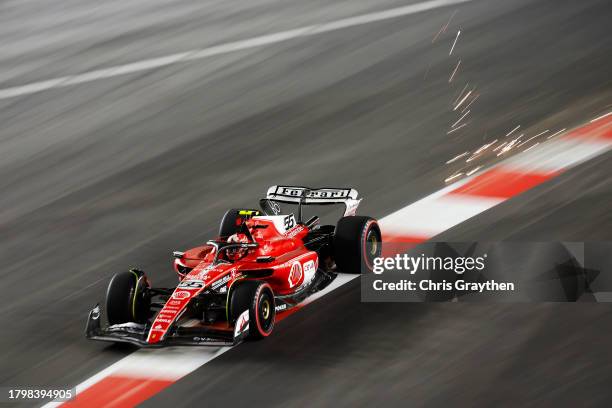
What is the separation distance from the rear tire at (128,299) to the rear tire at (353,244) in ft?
6.78

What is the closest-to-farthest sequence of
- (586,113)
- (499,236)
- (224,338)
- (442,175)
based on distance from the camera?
(224,338) → (499,236) → (442,175) → (586,113)

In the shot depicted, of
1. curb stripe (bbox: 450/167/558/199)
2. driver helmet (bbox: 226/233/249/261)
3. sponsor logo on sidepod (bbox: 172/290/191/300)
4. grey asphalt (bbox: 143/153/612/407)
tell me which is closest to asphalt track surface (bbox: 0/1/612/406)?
grey asphalt (bbox: 143/153/612/407)

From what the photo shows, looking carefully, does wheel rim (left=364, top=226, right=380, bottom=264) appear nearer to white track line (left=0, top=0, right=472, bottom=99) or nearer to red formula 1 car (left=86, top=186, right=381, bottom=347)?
red formula 1 car (left=86, top=186, right=381, bottom=347)

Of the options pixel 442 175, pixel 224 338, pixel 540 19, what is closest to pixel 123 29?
pixel 540 19

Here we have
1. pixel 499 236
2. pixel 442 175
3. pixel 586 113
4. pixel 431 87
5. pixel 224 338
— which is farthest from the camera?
pixel 431 87

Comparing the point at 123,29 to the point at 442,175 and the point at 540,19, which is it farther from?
the point at 442,175

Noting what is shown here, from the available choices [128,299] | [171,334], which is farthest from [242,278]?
[128,299]

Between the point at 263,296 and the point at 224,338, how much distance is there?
53cm

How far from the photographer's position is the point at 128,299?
31.5 ft

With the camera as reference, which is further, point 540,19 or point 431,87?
point 540,19

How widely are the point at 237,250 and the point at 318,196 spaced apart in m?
1.57

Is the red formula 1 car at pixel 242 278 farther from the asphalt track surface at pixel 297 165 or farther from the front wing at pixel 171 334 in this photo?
the asphalt track surface at pixel 297 165

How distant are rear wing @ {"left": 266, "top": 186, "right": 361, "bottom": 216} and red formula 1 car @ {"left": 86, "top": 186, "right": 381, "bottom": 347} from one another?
11 millimetres

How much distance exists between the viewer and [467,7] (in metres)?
18.9
